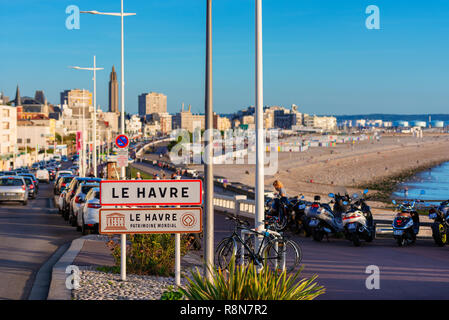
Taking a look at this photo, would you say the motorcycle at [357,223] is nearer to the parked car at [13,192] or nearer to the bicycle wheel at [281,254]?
the bicycle wheel at [281,254]

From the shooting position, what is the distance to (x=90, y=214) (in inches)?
757

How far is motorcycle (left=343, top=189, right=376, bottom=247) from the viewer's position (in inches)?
619

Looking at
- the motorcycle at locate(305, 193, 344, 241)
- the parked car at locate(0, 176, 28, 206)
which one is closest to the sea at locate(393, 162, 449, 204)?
the parked car at locate(0, 176, 28, 206)

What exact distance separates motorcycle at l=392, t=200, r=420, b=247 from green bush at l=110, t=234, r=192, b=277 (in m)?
5.93

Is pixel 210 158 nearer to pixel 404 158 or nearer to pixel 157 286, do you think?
pixel 157 286

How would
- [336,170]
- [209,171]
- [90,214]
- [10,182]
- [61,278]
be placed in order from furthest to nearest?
[336,170] < [10,182] < [90,214] < [61,278] < [209,171]

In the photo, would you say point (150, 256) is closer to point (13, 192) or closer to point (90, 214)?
point (90, 214)

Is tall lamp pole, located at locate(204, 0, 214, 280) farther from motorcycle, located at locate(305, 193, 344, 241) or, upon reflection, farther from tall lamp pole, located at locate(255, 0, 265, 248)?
motorcycle, located at locate(305, 193, 344, 241)

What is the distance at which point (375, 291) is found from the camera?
1034 cm

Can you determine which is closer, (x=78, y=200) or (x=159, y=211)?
(x=159, y=211)

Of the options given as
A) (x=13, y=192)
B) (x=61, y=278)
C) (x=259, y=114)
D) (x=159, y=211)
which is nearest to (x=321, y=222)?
(x=259, y=114)

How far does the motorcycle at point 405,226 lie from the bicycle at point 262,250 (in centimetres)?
434

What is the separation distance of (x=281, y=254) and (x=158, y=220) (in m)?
2.38
